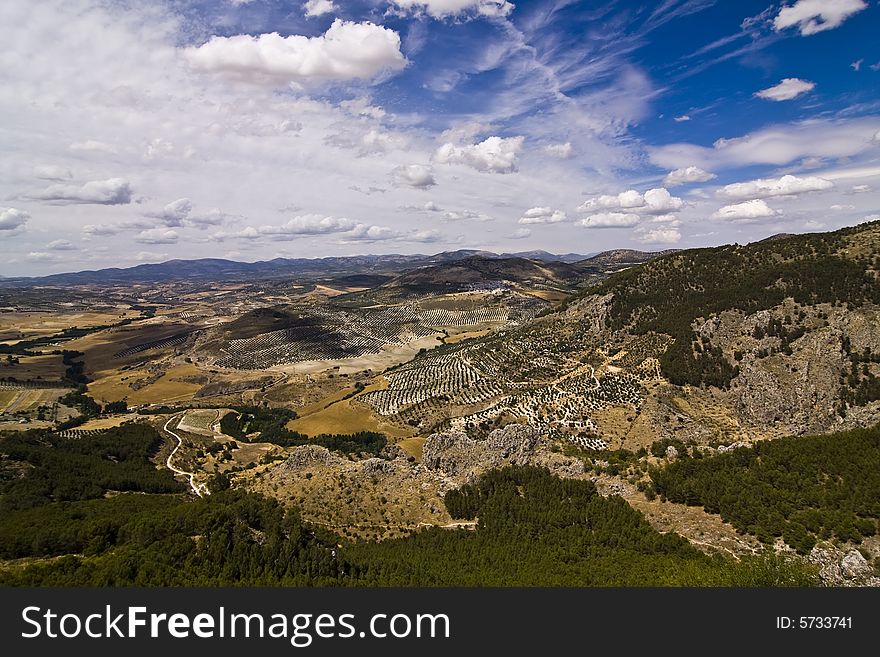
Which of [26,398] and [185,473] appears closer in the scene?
[185,473]

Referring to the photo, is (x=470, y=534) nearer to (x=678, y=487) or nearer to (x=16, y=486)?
(x=678, y=487)

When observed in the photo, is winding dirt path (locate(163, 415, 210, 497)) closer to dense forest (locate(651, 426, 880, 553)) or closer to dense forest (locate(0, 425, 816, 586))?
dense forest (locate(0, 425, 816, 586))

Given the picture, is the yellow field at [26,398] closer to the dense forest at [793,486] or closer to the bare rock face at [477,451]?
the bare rock face at [477,451]

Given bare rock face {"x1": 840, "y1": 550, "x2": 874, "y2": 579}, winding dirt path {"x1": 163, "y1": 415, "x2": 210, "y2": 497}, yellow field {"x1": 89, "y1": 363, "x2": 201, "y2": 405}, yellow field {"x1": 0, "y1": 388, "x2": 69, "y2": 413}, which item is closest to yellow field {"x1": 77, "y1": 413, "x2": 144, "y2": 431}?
winding dirt path {"x1": 163, "y1": 415, "x2": 210, "y2": 497}

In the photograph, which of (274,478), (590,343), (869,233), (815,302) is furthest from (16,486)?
(869,233)

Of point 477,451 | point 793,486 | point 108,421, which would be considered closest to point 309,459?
point 477,451

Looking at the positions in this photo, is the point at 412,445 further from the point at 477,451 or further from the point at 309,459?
the point at 309,459

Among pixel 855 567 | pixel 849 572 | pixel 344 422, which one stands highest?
pixel 855 567

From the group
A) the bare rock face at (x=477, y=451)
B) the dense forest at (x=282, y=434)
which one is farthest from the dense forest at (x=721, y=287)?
the dense forest at (x=282, y=434)
